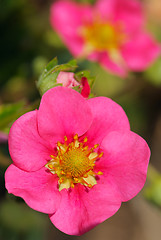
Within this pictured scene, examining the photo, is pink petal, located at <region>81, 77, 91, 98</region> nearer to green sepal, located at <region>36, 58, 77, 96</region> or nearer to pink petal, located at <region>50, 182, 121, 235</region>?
green sepal, located at <region>36, 58, 77, 96</region>

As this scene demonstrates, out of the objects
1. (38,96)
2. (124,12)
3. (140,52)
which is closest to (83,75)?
(38,96)

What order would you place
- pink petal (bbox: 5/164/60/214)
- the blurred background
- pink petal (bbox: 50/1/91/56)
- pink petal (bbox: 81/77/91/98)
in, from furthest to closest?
pink petal (bbox: 50/1/91/56)
the blurred background
pink petal (bbox: 81/77/91/98)
pink petal (bbox: 5/164/60/214)

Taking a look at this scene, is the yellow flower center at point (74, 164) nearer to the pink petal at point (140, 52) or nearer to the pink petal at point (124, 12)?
the pink petal at point (140, 52)

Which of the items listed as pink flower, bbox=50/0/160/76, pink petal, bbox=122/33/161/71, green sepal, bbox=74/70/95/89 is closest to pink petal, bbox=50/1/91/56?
pink flower, bbox=50/0/160/76

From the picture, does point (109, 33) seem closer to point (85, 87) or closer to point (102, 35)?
point (102, 35)

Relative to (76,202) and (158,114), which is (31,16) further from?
(76,202)

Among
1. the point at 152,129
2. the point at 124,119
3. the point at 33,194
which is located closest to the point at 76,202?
the point at 33,194

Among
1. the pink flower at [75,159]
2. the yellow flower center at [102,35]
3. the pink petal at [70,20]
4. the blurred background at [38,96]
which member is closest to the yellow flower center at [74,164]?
the pink flower at [75,159]
